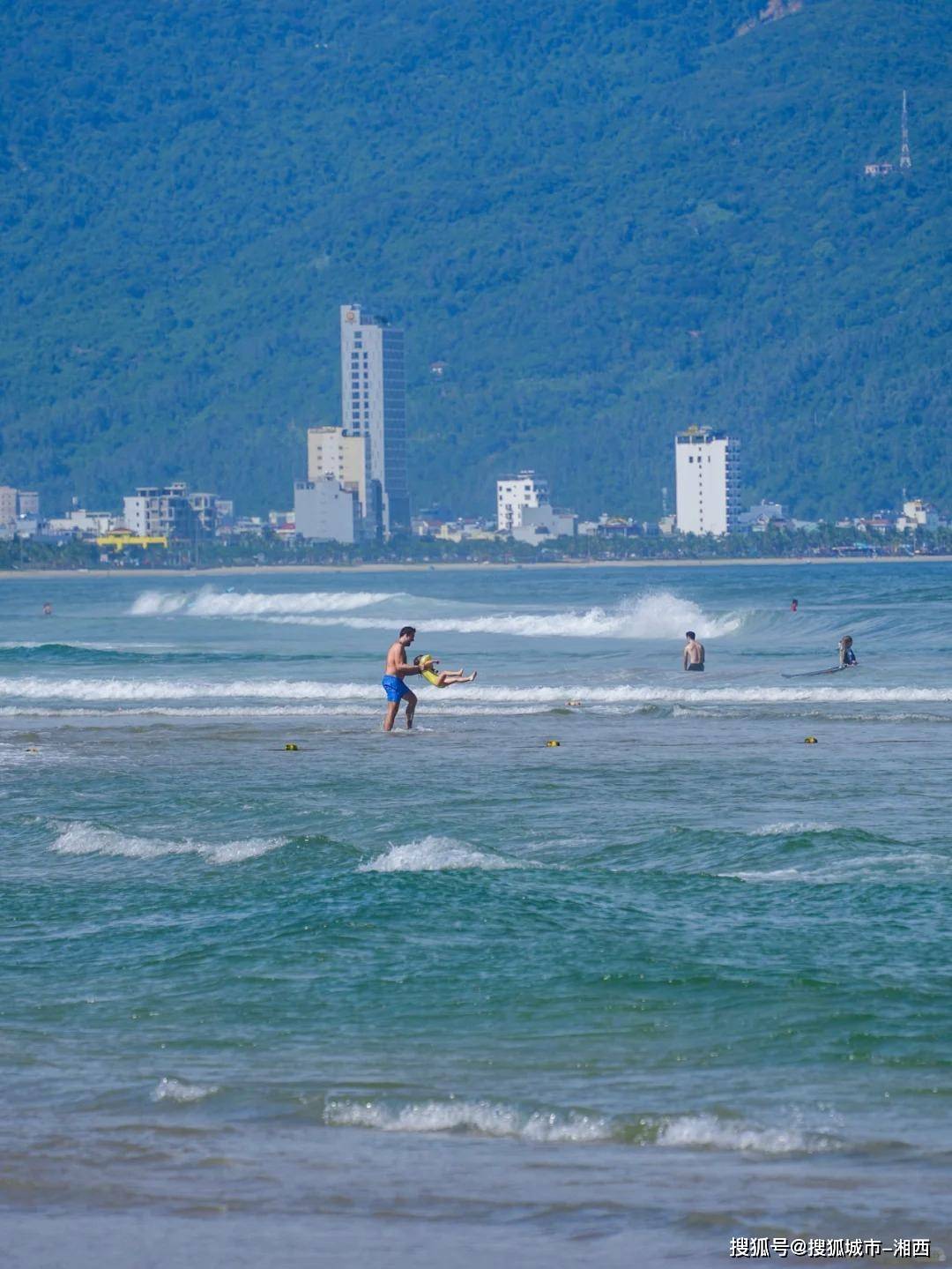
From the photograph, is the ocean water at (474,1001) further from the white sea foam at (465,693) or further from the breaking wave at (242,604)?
the breaking wave at (242,604)

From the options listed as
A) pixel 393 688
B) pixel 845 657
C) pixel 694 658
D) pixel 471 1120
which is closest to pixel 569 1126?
pixel 471 1120

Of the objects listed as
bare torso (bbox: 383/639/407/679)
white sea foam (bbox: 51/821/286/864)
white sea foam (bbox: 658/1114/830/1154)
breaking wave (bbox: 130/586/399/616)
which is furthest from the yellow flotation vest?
breaking wave (bbox: 130/586/399/616)

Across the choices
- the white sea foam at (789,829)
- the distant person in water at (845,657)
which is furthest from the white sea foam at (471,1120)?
the distant person in water at (845,657)

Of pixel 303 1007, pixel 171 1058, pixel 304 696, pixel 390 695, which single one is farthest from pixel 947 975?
pixel 304 696

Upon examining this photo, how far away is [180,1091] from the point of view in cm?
1065

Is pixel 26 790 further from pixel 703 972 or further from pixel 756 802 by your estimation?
pixel 703 972

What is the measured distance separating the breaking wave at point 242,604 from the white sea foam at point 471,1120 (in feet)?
276

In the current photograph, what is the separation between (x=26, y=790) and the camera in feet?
75.4

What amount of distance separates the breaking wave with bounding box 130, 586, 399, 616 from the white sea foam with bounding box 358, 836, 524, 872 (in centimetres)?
7735

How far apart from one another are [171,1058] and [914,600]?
8325 centimetres

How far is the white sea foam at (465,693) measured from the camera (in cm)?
3503

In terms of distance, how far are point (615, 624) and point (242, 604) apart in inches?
1429

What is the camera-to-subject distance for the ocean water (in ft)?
29.3

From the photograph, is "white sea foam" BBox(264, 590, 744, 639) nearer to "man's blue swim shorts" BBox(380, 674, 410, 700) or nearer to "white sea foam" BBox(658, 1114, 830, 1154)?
"man's blue swim shorts" BBox(380, 674, 410, 700)
